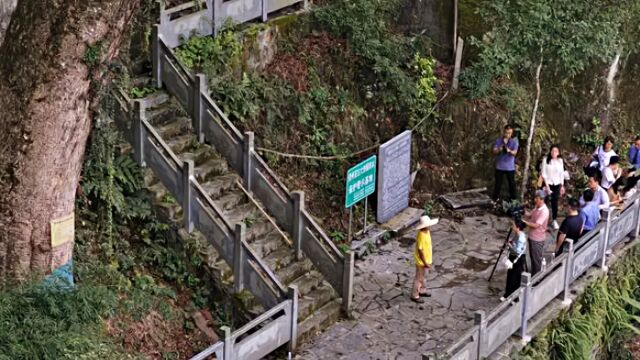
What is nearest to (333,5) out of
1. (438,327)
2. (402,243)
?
(402,243)

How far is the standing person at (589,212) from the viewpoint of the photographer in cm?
1641

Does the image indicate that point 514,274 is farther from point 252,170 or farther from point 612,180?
point 252,170

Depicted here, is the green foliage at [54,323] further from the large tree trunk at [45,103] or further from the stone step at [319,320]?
the stone step at [319,320]

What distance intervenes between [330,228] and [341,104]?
243cm

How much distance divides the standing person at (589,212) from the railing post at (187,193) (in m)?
6.13

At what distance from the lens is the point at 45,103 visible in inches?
436

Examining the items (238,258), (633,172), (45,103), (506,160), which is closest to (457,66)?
(506,160)

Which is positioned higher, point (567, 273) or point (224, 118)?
point (224, 118)

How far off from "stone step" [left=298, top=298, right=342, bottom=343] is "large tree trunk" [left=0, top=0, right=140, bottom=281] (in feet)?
Answer: 12.9

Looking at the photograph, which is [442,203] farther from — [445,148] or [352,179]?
[352,179]

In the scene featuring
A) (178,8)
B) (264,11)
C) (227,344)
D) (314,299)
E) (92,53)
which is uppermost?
(92,53)

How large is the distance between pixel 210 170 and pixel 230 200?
58 cm

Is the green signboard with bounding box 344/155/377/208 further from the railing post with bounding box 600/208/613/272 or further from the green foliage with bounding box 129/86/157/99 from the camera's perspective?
the railing post with bounding box 600/208/613/272

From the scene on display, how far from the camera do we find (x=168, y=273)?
14.5 m
